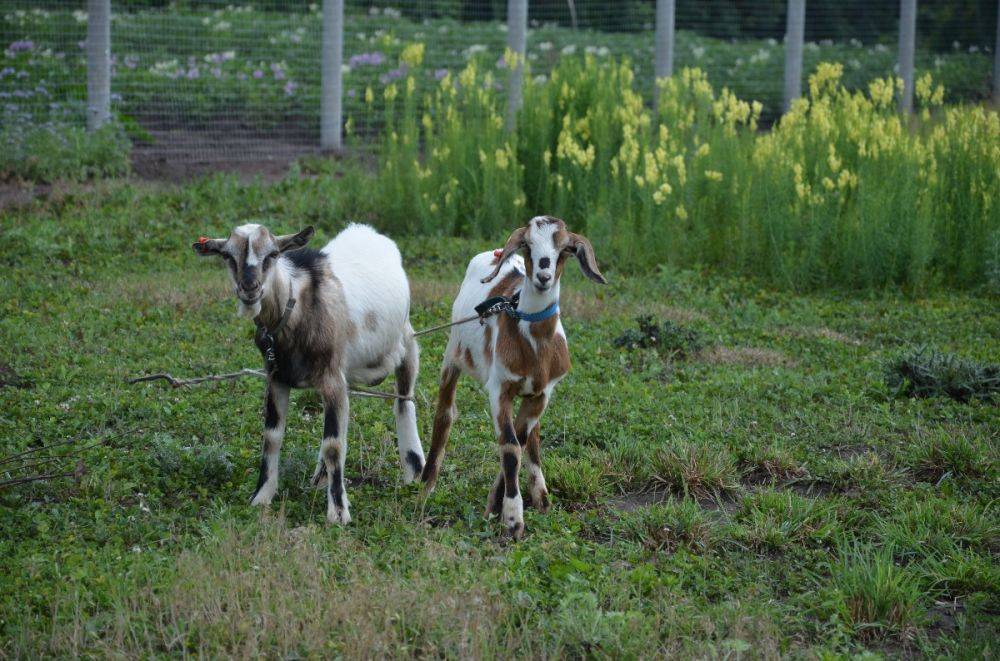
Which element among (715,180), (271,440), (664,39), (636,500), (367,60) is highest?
(664,39)

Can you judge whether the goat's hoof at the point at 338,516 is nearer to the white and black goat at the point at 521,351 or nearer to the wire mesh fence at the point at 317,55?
the white and black goat at the point at 521,351

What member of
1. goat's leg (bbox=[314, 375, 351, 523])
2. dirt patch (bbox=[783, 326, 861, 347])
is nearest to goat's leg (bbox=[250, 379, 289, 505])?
goat's leg (bbox=[314, 375, 351, 523])

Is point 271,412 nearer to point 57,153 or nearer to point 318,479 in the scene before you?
point 318,479

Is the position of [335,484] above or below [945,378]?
below

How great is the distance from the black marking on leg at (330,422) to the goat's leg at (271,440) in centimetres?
25

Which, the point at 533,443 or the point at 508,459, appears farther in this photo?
the point at 533,443

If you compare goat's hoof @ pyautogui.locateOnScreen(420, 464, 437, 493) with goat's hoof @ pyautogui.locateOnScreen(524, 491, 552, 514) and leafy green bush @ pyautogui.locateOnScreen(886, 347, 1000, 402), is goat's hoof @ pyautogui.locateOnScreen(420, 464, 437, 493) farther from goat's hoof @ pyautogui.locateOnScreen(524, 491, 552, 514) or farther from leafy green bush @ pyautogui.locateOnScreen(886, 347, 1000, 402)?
leafy green bush @ pyautogui.locateOnScreen(886, 347, 1000, 402)

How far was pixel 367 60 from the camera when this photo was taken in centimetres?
1664

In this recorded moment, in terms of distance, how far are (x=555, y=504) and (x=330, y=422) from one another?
3.87 ft

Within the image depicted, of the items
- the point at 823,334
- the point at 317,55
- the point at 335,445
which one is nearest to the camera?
the point at 335,445

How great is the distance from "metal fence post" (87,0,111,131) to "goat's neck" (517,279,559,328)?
9.03 metres

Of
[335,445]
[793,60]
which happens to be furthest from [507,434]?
[793,60]

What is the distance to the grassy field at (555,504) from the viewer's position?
4.13 m

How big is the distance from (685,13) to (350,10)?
22.6ft
